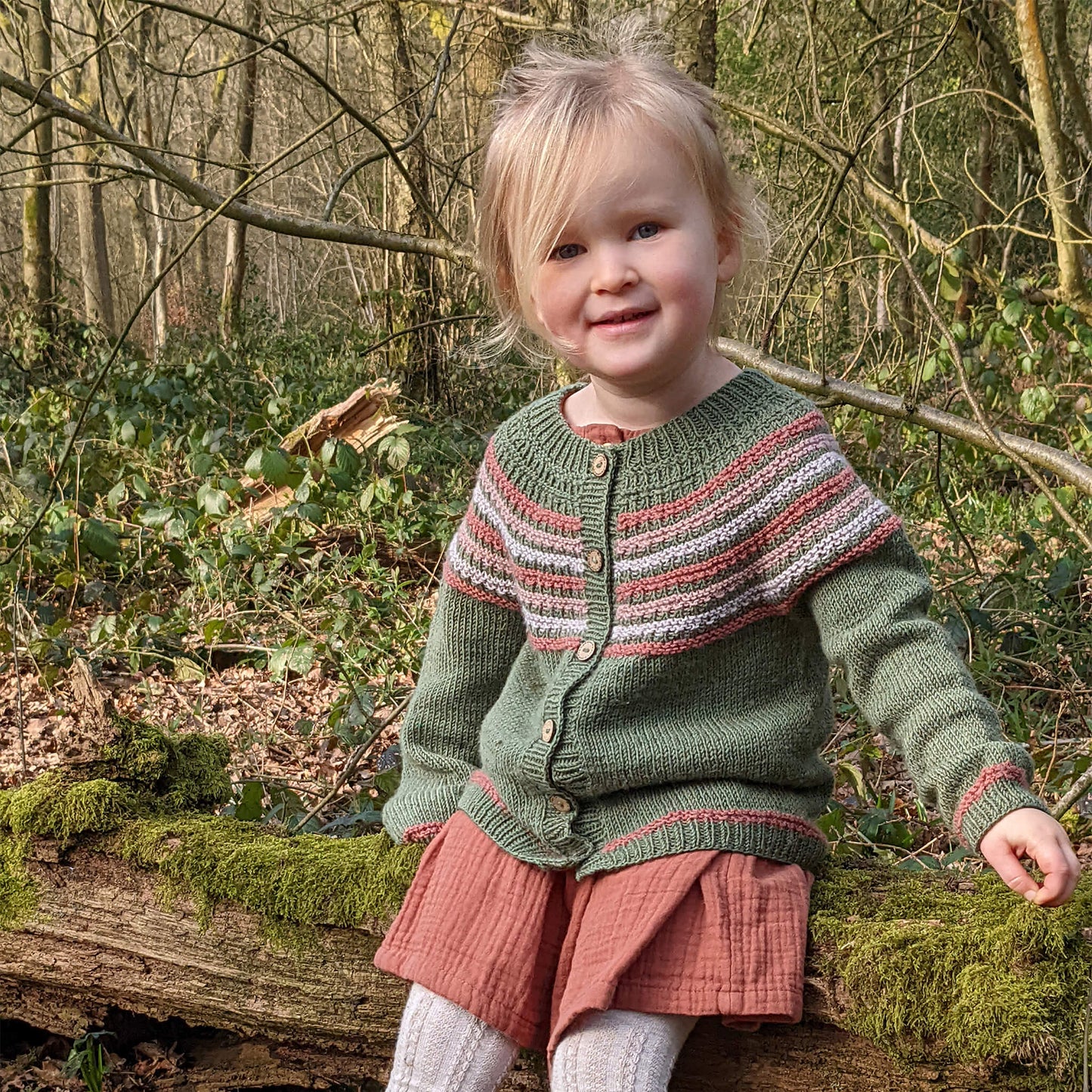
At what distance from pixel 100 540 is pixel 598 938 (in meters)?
3.51

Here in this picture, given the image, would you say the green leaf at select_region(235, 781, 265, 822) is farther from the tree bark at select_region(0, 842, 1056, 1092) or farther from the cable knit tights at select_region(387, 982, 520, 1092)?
the cable knit tights at select_region(387, 982, 520, 1092)

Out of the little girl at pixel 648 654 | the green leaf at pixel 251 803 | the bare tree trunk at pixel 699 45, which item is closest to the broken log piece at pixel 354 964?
the little girl at pixel 648 654

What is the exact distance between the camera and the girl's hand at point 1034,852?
1464 mm

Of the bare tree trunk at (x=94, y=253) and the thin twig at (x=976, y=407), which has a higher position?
the bare tree trunk at (x=94, y=253)

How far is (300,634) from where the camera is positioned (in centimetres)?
430

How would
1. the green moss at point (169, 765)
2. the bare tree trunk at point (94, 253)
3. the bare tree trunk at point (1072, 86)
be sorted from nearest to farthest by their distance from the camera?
the green moss at point (169, 765) → the bare tree trunk at point (1072, 86) → the bare tree trunk at point (94, 253)

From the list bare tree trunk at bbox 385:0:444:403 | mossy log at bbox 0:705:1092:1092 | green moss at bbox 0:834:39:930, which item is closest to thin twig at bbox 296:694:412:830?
mossy log at bbox 0:705:1092:1092

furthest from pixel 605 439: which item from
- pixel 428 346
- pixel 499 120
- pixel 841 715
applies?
pixel 428 346

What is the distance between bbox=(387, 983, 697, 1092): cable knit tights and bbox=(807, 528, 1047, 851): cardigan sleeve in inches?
20.0

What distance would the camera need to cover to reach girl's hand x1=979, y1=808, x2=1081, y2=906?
146 cm

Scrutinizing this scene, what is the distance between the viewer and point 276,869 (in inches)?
82.8

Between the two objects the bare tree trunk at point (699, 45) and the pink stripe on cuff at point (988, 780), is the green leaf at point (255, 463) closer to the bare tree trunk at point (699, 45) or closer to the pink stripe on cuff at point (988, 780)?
the bare tree trunk at point (699, 45)

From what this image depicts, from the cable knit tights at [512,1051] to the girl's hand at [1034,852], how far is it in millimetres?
512

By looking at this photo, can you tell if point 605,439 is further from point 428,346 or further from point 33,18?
point 33,18
